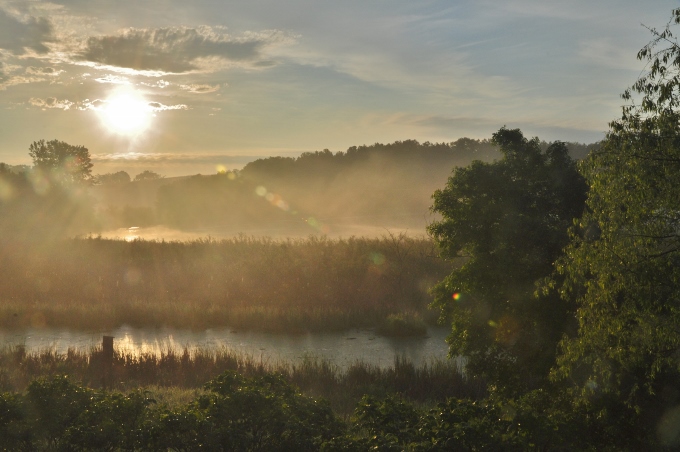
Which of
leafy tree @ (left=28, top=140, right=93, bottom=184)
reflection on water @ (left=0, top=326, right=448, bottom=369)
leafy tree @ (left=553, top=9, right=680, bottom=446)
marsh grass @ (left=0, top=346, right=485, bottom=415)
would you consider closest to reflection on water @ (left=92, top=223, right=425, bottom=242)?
leafy tree @ (left=28, top=140, right=93, bottom=184)

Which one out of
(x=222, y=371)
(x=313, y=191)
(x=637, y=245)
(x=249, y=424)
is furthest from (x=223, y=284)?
(x=313, y=191)

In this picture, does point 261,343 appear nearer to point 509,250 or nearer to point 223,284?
point 223,284

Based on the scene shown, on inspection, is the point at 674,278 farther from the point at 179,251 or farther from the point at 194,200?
the point at 194,200

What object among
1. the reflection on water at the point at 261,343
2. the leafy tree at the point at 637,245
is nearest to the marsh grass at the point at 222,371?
the reflection on water at the point at 261,343

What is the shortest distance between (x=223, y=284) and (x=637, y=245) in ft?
75.5

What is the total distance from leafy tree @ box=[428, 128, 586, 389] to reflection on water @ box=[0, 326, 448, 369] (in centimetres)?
642

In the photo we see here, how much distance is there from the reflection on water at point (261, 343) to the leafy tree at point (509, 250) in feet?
21.1

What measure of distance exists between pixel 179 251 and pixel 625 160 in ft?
93.6

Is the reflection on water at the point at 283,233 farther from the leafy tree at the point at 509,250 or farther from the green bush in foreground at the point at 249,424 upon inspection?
the green bush in foreground at the point at 249,424

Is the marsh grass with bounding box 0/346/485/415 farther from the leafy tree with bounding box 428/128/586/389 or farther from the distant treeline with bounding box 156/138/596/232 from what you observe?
the distant treeline with bounding box 156/138/596/232

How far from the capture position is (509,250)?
36.4 ft

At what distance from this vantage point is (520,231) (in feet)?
35.9

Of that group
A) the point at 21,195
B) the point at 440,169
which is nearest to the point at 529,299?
the point at 21,195

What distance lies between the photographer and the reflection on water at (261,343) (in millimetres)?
19109
